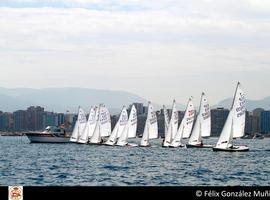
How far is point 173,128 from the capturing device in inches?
5477

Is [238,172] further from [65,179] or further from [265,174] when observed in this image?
[65,179]

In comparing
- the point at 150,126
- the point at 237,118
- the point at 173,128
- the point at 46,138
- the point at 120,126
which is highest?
the point at 237,118

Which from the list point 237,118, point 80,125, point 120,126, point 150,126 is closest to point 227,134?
point 237,118

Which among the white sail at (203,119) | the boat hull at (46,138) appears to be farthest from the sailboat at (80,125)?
the white sail at (203,119)

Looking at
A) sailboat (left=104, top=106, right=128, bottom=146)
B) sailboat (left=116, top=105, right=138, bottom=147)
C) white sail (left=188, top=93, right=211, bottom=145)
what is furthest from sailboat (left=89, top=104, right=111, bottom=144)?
white sail (left=188, top=93, right=211, bottom=145)

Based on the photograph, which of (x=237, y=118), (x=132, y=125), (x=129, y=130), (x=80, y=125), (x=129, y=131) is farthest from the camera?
(x=80, y=125)

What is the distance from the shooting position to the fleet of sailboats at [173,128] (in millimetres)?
99250

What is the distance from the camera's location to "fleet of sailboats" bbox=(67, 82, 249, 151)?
99.2 meters

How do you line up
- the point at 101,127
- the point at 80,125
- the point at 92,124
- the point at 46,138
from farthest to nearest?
the point at 46,138
the point at 80,125
the point at 92,124
the point at 101,127

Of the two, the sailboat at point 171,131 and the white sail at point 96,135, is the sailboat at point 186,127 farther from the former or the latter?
the white sail at point 96,135

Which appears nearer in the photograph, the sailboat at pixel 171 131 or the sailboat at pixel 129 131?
the sailboat at pixel 171 131

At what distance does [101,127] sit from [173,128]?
26876 mm
